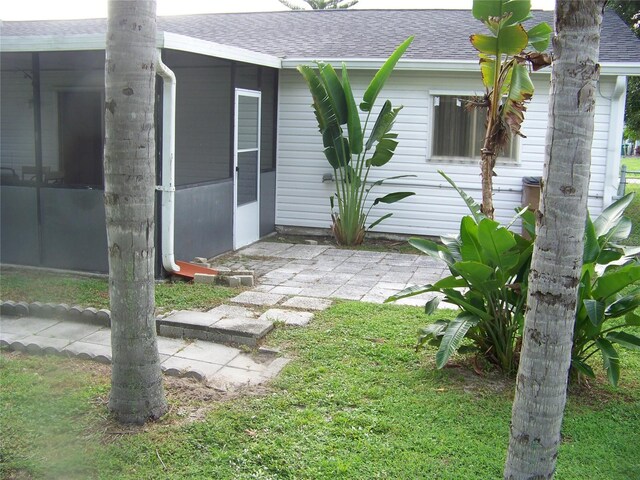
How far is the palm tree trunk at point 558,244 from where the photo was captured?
84.0 inches

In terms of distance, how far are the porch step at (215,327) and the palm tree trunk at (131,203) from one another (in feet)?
4.46

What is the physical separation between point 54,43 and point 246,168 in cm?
327

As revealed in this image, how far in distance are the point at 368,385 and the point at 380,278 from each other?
3.52 m

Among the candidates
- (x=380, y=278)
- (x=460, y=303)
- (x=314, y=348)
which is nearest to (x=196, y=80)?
(x=380, y=278)

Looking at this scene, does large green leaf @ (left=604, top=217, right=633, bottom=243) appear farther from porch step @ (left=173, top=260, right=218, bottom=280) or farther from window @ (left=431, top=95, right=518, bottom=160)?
window @ (left=431, top=95, right=518, bottom=160)

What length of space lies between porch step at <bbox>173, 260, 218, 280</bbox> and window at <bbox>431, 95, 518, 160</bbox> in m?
4.38

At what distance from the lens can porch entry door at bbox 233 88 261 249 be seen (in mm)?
9156

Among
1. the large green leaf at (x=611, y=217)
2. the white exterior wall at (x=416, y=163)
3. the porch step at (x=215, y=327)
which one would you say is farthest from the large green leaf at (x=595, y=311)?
the white exterior wall at (x=416, y=163)

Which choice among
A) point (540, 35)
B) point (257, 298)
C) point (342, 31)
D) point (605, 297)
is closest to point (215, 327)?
point (257, 298)

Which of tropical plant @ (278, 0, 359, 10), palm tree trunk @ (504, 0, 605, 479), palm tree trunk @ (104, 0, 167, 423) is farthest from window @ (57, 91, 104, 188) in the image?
tropical plant @ (278, 0, 359, 10)

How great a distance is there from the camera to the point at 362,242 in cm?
1023

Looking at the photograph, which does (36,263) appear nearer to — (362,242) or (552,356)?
(362,242)

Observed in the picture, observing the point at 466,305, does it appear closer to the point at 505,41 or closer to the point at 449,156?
the point at 505,41

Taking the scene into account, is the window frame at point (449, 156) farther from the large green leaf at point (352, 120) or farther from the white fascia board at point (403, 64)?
the large green leaf at point (352, 120)
